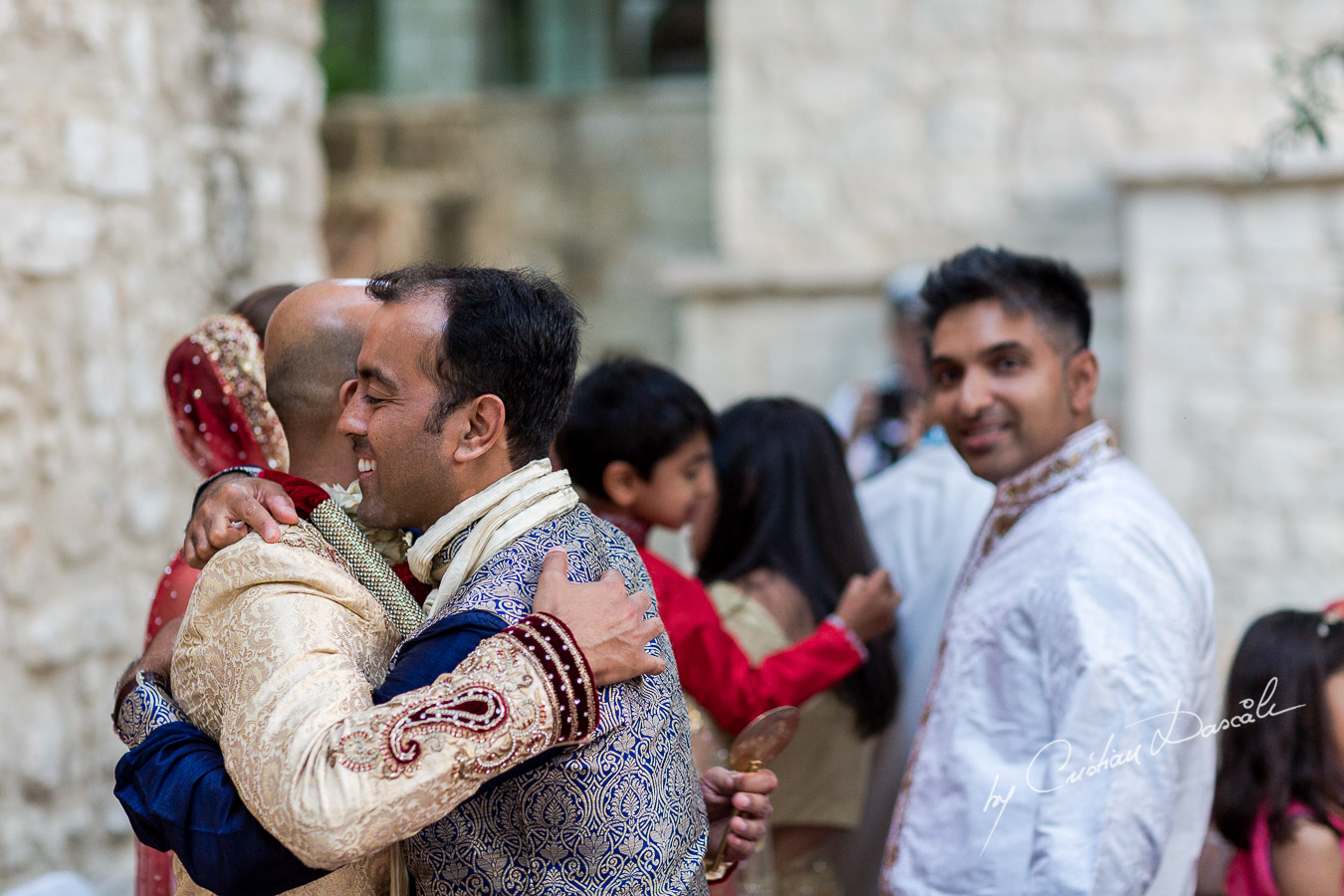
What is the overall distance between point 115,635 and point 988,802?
2.45 m

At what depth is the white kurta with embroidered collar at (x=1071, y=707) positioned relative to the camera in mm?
2234

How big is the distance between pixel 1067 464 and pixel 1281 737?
0.75 meters

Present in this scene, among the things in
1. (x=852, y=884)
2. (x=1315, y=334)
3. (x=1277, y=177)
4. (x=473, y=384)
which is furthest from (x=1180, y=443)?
(x=473, y=384)

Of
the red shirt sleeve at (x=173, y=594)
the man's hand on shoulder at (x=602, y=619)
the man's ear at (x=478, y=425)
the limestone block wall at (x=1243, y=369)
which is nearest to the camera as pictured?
the man's hand on shoulder at (x=602, y=619)

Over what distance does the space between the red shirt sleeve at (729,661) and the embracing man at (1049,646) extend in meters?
0.26

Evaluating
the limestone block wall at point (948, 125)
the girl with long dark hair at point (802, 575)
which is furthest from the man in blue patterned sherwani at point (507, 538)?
the limestone block wall at point (948, 125)

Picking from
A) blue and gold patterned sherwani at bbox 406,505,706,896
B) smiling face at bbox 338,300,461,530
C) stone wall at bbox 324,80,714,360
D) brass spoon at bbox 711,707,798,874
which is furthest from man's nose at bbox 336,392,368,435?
stone wall at bbox 324,80,714,360

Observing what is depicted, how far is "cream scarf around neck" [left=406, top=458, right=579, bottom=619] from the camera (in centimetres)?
164

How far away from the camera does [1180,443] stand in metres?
5.69

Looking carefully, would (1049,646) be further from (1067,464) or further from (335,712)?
(335,712)

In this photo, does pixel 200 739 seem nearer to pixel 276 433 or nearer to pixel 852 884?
pixel 276 433

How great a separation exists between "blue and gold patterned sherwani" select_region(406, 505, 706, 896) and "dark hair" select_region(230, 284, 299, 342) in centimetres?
112

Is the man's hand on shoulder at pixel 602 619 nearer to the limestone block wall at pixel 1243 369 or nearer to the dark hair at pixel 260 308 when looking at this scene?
the dark hair at pixel 260 308

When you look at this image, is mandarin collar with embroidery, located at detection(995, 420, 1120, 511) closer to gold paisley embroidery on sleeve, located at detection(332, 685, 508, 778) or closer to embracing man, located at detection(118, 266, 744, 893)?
embracing man, located at detection(118, 266, 744, 893)
